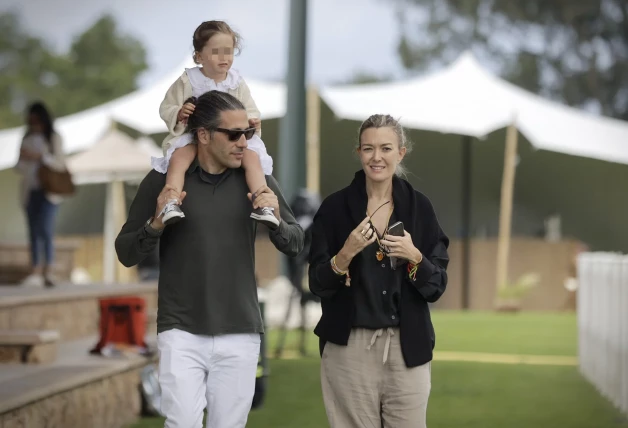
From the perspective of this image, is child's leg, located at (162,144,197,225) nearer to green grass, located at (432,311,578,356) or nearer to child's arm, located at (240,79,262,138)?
child's arm, located at (240,79,262,138)

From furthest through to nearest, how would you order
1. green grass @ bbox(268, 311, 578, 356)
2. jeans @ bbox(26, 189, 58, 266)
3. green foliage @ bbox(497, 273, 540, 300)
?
green foliage @ bbox(497, 273, 540, 300)
green grass @ bbox(268, 311, 578, 356)
jeans @ bbox(26, 189, 58, 266)

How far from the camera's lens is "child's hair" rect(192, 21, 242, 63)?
5.16 meters

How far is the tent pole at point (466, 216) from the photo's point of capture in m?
25.7

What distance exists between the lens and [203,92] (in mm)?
5188

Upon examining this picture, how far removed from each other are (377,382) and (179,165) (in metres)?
1.08

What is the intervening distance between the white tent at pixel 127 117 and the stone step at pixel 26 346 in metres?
15.6

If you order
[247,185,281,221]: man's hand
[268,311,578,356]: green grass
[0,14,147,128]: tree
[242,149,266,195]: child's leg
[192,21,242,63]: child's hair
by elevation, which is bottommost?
[268,311,578,356]: green grass

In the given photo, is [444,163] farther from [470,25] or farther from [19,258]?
[470,25]

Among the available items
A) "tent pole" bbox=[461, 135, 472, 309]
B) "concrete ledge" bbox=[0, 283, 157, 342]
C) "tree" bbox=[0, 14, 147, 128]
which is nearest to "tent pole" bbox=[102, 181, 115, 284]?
"tent pole" bbox=[461, 135, 472, 309]

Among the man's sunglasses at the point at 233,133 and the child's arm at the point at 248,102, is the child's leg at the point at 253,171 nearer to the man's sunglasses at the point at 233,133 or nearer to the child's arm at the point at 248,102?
the man's sunglasses at the point at 233,133

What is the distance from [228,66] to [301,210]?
8.40 meters

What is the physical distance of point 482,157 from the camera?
1096 inches

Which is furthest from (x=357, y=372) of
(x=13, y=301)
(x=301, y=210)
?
(x=301, y=210)

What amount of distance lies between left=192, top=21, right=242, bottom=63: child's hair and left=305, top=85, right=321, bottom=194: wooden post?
56.1 feet
